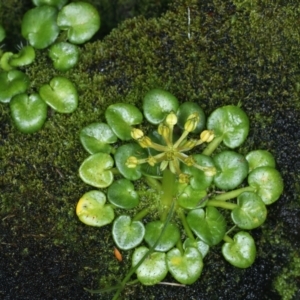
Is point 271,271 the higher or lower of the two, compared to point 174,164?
lower

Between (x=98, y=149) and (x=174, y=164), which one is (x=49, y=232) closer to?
(x=98, y=149)

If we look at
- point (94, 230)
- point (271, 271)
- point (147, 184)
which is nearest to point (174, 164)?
point (147, 184)

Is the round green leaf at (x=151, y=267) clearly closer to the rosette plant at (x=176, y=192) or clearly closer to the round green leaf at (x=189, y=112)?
the rosette plant at (x=176, y=192)

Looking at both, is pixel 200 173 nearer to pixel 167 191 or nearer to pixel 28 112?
pixel 167 191

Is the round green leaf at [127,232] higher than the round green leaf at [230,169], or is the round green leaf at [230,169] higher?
the round green leaf at [230,169]

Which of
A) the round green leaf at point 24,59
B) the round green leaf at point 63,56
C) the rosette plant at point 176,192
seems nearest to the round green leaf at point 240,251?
the rosette plant at point 176,192

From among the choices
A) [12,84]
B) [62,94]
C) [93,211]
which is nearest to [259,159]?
[93,211]

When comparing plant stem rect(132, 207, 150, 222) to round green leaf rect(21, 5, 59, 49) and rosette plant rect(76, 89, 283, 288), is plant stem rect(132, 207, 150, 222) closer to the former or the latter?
rosette plant rect(76, 89, 283, 288)
